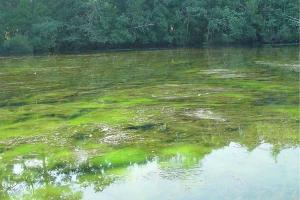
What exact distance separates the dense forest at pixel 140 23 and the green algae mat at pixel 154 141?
16.6 metres

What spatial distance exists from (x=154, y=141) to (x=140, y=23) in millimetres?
22862

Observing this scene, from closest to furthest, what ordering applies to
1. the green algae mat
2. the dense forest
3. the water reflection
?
the water reflection → the green algae mat → the dense forest

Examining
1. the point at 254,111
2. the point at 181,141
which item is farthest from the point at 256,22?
the point at 181,141

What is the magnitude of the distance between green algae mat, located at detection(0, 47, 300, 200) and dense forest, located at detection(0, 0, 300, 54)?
16566mm

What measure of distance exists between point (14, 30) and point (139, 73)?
15.9 metres

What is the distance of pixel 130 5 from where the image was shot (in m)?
28.5

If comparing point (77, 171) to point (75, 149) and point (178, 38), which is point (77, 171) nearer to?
point (75, 149)

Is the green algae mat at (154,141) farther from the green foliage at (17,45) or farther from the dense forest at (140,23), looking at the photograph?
the dense forest at (140,23)

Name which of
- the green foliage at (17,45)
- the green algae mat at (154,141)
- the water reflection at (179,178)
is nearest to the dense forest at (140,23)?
the green foliage at (17,45)

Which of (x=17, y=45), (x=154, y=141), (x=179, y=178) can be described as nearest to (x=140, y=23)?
(x=17, y=45)

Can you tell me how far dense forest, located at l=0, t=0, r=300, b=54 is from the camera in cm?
2731

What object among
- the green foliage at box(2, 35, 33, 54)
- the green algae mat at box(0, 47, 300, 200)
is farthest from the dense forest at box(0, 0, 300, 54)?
the green algae mat at box(0, 47, 300, 200)

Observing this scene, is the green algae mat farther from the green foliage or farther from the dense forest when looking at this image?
the dense forest

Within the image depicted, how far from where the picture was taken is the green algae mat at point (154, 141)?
4523mm
